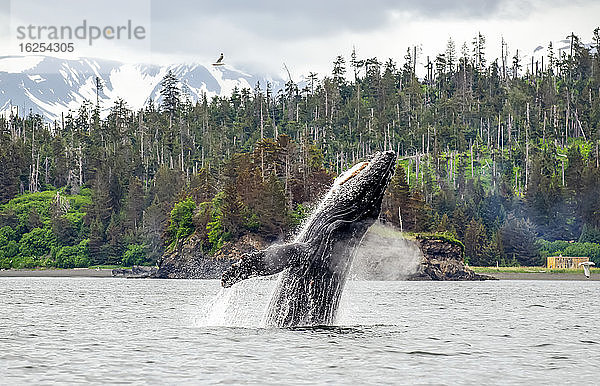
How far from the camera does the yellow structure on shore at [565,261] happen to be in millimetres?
119562

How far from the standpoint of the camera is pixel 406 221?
4604 inches

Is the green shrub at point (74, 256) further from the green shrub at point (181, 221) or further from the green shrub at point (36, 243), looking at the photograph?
the green shrub at point (181, 221)

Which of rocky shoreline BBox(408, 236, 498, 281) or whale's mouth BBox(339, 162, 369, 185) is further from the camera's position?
rocky shoreline BBox(408, 236, 498, 281)

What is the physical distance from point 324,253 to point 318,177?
323 ft

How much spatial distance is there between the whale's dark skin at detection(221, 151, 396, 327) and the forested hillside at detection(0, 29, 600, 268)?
247 feet

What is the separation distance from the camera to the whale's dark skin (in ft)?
57.7

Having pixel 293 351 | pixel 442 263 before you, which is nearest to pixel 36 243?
pixel 442 263

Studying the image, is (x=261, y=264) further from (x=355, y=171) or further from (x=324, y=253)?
(x=355, y=171)

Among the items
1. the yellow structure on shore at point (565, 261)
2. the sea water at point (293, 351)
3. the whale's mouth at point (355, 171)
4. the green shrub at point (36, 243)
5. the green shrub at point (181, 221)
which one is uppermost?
the whale's mouth at point (355, 171)

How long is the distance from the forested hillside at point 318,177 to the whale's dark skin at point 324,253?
247ft

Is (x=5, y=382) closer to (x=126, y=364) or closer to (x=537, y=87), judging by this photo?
(x=126, y=364)

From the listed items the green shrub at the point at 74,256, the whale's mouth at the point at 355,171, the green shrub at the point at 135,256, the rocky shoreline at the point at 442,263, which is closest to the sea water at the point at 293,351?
the whale's mouth at the point at 355,171

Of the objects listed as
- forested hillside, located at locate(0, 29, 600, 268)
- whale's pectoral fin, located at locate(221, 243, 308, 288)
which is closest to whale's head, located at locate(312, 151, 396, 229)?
whale's pectoral fin, located at locate(221, 243, 308, 288)

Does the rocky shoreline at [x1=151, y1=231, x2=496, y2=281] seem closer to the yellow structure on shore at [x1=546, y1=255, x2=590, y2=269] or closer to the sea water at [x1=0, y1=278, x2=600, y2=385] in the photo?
the yellow structure on shore at [x1=546, y1=255, x2=590, y2=269]
